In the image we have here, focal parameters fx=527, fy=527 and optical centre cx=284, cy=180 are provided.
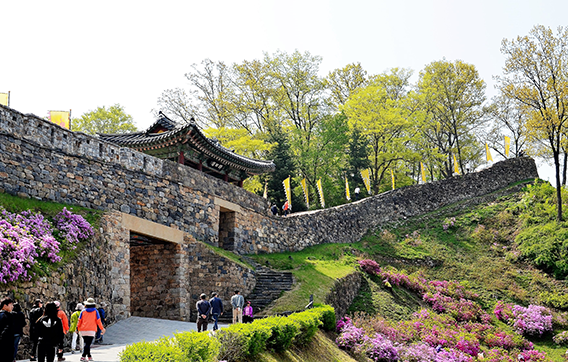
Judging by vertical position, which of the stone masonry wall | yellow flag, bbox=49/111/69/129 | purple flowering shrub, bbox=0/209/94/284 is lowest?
purple flowering shrub, bbox=0/209/94/284

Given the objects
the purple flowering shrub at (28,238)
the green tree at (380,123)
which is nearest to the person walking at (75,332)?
the purple flowering shrub at (28,238)

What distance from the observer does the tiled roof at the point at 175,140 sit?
23.0m

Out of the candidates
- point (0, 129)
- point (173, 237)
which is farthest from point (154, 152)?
point (0, 129)

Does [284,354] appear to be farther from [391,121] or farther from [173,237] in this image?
[391,121]

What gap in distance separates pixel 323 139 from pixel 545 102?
15099 mm

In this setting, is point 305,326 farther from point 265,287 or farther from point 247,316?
point 265,287

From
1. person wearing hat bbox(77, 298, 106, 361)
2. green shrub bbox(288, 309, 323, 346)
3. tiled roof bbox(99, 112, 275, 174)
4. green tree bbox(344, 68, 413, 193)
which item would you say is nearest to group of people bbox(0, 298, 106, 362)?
person wearing hat bbox(77, 298, 106, 361)

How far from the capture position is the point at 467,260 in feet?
90.4

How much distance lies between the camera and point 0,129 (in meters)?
15.2

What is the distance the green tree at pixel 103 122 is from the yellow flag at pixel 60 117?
15.5 m

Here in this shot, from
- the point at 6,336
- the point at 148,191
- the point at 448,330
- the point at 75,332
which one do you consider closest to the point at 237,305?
the point at 75,332

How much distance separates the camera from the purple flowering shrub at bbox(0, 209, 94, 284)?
11.5 metres

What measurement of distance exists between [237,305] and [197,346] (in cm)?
686

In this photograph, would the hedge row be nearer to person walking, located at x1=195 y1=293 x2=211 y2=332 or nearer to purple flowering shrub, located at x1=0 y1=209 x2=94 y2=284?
person walking, located at x1=195 y1=293 x2=211 y2=332
